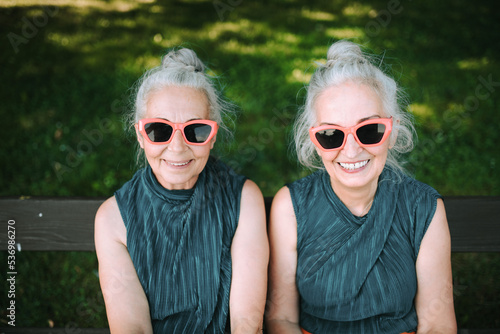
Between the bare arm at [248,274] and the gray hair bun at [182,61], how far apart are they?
2.63 ft

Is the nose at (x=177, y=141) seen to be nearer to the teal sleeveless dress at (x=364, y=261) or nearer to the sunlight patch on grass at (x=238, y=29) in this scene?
the teal sleeveless dress at (x=364, y=261)

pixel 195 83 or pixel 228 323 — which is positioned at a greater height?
pixel 195 83

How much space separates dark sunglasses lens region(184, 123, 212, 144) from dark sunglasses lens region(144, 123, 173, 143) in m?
0.09

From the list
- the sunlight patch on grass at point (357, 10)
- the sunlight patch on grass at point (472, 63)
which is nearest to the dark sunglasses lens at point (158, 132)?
the sunlight patch on grass at point (472, 63)

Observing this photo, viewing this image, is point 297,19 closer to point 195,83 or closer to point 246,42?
point 246,42

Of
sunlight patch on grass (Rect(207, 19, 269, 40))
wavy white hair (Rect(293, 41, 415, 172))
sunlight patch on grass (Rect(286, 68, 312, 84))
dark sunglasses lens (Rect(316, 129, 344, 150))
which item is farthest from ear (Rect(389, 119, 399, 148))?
sunlight patch on grass (Rect(207, 19, 269, 40))

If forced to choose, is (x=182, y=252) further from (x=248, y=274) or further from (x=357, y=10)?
(x=357, y=10)

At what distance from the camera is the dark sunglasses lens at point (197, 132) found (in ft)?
7.30

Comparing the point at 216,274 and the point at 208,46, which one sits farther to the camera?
the point at 208,46

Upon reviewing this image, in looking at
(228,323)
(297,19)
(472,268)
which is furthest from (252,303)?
(297,19)

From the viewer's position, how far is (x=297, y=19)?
6605 mm

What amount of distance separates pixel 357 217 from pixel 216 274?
76 cm

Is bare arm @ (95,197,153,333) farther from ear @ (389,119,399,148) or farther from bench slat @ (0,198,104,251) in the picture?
ear @ (389,119,399,148)

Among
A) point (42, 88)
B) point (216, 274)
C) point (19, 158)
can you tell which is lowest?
point (216, 274)
